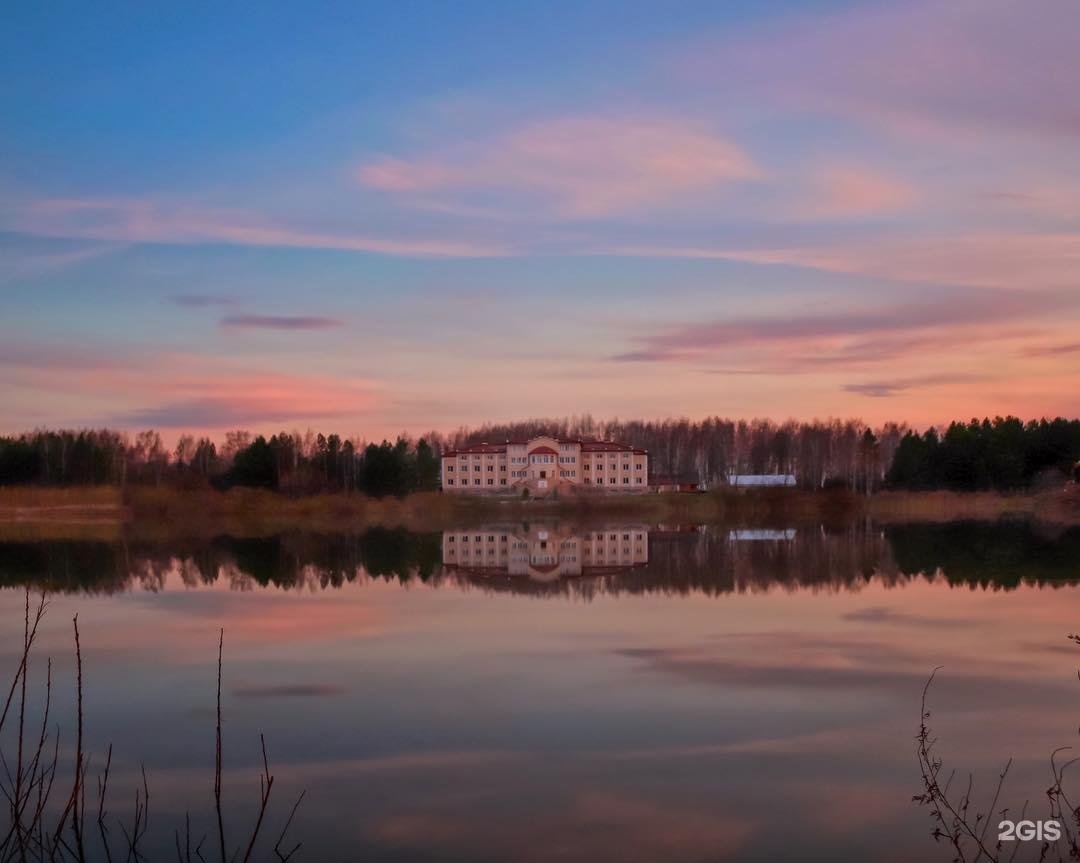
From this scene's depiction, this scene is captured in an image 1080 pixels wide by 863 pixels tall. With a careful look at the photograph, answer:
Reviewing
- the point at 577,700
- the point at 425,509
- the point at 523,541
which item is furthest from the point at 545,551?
the point at 577,700

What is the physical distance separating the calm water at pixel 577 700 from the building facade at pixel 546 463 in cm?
6034

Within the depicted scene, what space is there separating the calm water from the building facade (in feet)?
198

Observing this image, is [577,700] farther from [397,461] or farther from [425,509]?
[397,461]

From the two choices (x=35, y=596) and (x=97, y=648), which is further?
(x=35, y=596)

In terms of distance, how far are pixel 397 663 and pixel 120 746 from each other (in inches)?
131

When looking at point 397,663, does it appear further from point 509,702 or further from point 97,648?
point 97,648

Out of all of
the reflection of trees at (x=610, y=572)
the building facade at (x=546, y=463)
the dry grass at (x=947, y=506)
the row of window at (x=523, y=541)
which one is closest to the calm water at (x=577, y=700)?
the reflection of trees at (x=610, y=572)

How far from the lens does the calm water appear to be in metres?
5.70

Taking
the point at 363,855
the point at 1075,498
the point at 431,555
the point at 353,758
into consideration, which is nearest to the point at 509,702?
the point at 353,758

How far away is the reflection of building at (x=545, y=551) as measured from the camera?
70.1 feet

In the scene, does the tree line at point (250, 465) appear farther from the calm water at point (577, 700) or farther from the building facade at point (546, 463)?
the calm water at point (577, 700)

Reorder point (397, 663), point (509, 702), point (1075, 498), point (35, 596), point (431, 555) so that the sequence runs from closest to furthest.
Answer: point (509, 702)
point (397, 663)
point (35, 596)
point (431, 555)
point (1075, 498)

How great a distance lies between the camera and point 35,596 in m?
16.0

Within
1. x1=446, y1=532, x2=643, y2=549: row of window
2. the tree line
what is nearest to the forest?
the tree line
